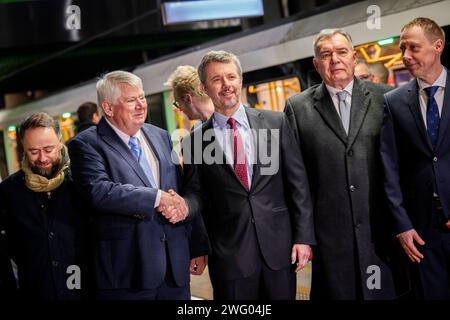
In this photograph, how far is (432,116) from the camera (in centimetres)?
306

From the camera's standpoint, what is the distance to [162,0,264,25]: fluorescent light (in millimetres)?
7512

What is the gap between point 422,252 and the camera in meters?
3.06

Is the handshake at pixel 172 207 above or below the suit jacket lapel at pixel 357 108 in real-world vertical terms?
below

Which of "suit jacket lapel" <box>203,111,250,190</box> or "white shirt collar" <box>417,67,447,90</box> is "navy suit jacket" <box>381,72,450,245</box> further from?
"suit jacket lapel" <box>203,111,250,190</box>

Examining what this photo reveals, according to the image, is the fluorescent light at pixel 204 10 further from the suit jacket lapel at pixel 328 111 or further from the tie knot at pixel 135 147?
the tie knot at pixel 135 147

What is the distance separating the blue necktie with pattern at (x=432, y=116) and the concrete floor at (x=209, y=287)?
197 centimetres

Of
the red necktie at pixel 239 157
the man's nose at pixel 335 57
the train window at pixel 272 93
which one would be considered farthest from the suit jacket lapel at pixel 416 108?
the train window at pixel 272 93

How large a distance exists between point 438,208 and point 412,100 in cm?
58

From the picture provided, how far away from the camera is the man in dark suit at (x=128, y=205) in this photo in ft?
9.48

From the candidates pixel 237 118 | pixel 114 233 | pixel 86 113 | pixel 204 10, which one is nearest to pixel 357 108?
pixel 237 118

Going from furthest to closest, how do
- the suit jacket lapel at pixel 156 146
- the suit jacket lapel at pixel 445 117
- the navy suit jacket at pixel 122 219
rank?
the suit jacket lapel at pixel 156 146 → the suit jacket lapel at pixel 445 117 → the navy suit jacket at pixel 122 219

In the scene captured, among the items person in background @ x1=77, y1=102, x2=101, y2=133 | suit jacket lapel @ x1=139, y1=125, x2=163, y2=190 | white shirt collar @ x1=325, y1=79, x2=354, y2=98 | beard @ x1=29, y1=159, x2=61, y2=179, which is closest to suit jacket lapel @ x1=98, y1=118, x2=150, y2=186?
suit jacket lapel @ x1=139, y1=125, x2=163, y2=190

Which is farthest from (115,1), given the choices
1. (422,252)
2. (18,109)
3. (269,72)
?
(422,252)

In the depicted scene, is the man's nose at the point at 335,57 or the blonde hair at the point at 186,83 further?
the blonde hair at the point at 186,83
